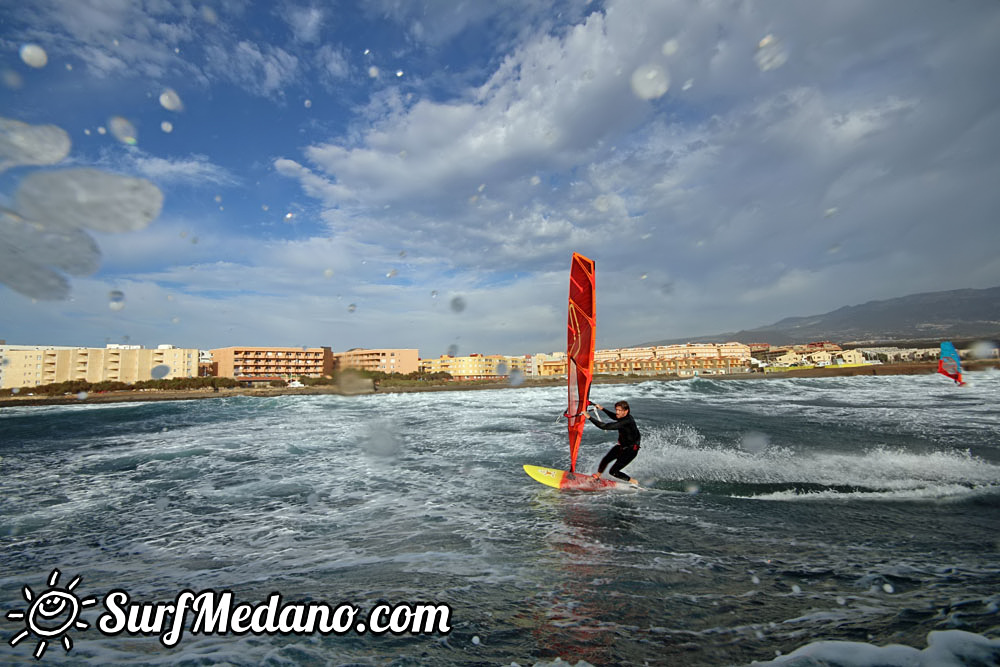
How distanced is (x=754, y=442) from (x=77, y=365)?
4339 inches

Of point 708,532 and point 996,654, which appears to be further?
point 708,532

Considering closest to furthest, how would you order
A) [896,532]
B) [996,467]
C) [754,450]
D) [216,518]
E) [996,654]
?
[996,654]
[896,532]
[216,518]
[996,467]
[754,450]

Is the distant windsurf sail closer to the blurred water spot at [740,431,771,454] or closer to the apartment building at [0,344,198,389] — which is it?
the blurred water spot at [740,431,771,454]

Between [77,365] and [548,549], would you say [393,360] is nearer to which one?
[77,365]

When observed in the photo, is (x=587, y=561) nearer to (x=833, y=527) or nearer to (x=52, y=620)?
(x=833, y=527)

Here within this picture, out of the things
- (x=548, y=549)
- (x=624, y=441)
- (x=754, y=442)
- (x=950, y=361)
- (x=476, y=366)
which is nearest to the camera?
(x=548, y=549)

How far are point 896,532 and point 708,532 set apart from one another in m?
2.36

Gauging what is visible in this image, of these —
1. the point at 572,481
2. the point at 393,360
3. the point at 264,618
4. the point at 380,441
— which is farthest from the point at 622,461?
the point at 393,360

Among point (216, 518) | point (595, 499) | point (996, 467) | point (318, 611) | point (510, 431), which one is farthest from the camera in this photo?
point (510, 431)

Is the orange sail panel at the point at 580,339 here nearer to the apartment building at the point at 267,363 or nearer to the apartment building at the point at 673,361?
the apartment building at the point at 267,363

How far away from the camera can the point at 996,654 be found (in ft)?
9.94

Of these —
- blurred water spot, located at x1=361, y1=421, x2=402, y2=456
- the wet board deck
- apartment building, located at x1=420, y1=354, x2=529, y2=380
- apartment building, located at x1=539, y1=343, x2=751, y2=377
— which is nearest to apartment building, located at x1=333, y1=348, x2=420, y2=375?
apartment building, located at x1=420, y1=354, x2=529, y2=380

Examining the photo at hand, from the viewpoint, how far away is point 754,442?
1286 centimetres

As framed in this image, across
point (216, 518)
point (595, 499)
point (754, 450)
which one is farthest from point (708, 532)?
point (216, 518)
